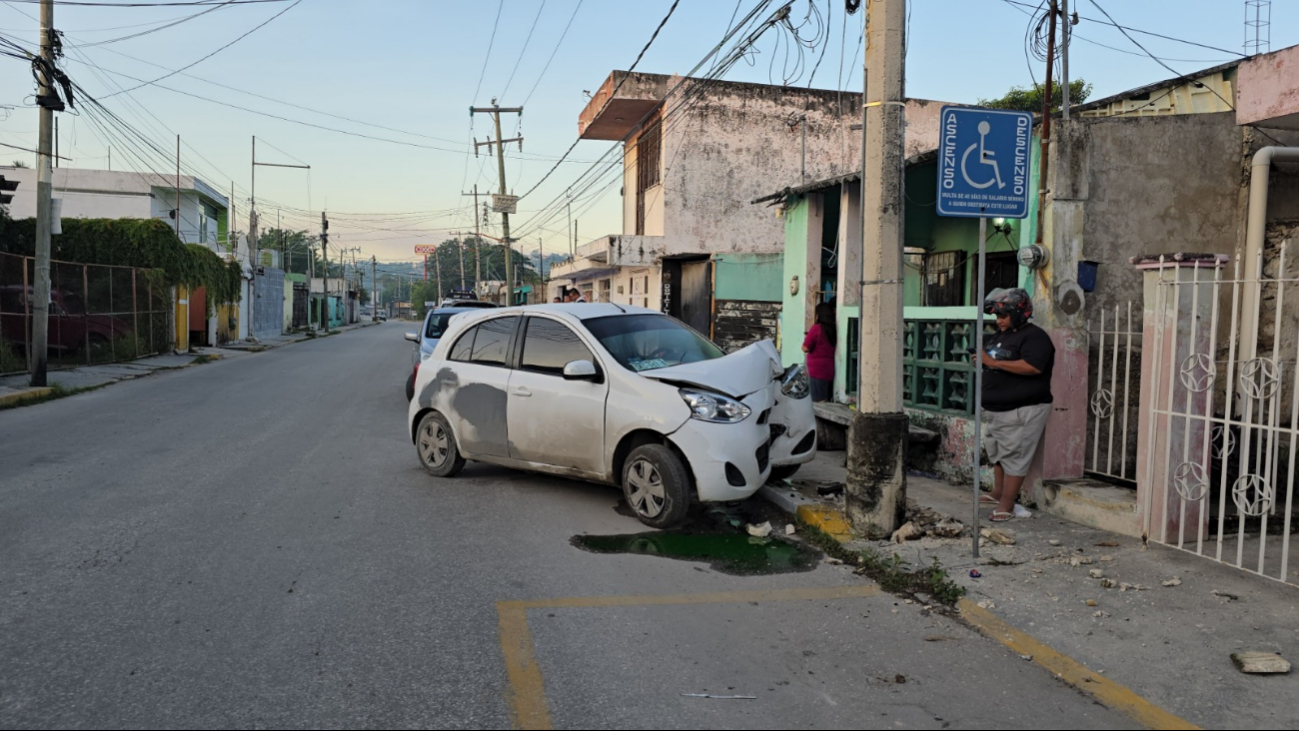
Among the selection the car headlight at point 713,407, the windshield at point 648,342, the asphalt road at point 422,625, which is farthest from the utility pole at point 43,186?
the car headlight at point 713,407

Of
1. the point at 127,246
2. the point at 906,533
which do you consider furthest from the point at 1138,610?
the point at 127,246

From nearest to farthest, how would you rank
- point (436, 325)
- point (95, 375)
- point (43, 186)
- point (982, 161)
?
point (982, 161), point (436, 325), point (43, 186), point (95, 375)

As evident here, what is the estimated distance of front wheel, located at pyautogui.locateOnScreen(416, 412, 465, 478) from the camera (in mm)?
8055

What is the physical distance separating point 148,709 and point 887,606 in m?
3.61

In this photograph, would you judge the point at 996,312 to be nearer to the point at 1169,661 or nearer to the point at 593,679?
the point at 1169,661

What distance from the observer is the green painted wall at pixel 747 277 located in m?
20.2

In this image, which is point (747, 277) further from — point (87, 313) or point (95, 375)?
point (87, 313)

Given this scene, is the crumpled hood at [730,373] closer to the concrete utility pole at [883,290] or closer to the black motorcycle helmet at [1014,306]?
the concrete utility pole at [883,290]

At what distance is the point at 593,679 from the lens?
3.80m

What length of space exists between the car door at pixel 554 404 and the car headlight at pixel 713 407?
780mm

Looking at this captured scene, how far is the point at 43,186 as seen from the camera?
15.3m

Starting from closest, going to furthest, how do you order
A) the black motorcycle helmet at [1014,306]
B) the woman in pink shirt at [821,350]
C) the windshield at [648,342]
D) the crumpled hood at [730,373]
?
the black motorcycle helmet at [1014,306] → the crumpled hood at [730,373] → the windshield at [648,342] → the woman in pink shirt at [821,350]

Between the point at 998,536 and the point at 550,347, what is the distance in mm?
3796

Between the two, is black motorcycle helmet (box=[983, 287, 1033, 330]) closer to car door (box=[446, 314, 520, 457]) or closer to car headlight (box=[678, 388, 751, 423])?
car headlight (box=[678, 388, 751, 423])
